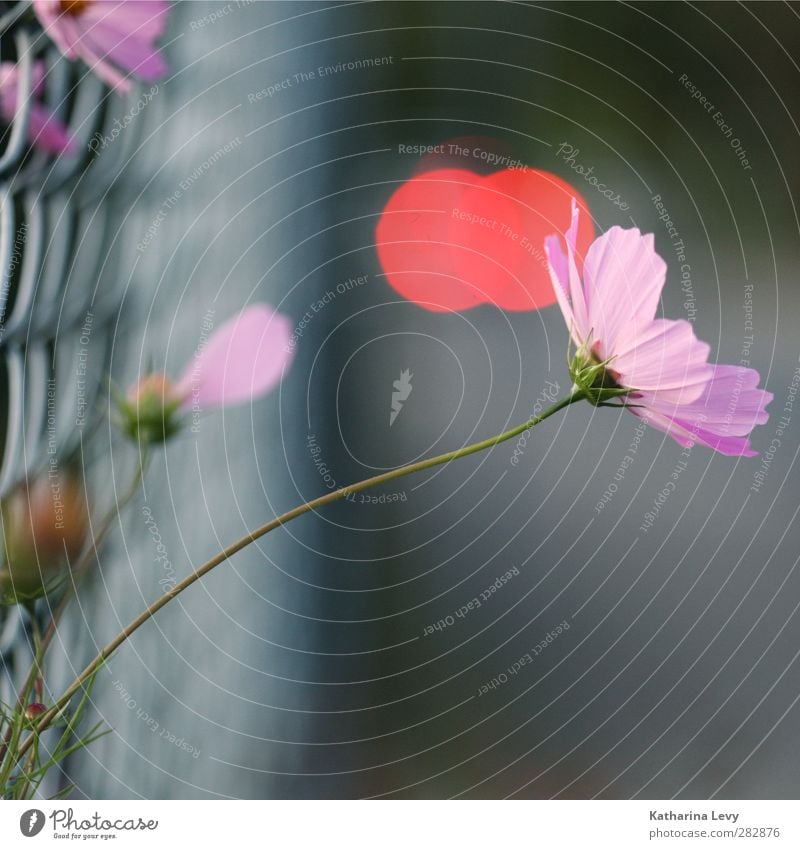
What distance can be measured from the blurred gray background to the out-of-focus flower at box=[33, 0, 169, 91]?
0.02 m

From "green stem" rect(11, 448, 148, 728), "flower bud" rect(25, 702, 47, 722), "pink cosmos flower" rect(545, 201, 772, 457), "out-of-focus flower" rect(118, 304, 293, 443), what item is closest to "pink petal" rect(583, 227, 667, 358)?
"pink cosmos flower" rect(545, 201, 772, 457)

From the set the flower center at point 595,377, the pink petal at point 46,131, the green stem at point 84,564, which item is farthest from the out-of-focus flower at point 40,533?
the flower center at point 595,377

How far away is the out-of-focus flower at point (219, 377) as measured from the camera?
0.49m

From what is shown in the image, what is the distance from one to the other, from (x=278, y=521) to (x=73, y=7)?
0.36m

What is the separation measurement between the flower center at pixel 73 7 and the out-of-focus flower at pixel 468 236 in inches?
9.1

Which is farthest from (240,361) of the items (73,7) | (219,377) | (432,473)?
(73,7)

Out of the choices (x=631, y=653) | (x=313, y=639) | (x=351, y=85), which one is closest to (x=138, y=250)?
(x=351, y=85)

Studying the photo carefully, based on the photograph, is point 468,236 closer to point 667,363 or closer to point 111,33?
point 667,363

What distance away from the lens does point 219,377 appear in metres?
0.49

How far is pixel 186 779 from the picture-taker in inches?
19.4

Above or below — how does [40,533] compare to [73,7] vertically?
below

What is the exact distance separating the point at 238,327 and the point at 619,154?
0.94 ft

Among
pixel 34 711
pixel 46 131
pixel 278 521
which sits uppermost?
pixel 46 131

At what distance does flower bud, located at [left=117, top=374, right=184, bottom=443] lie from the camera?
0.49 m
